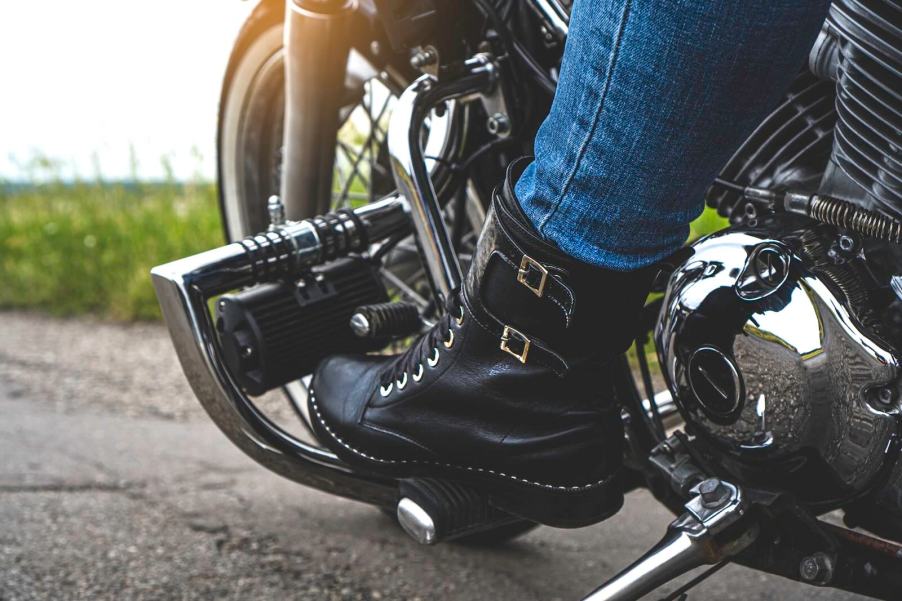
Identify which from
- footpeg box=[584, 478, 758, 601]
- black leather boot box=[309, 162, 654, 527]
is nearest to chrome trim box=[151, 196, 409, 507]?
black leather boot box=[309, 162, 654, 527]

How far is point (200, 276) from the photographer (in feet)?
3.50

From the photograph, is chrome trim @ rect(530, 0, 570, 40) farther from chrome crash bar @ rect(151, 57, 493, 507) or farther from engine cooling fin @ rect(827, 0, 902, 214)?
engine cooling fin @ rect(827, 0, 902, 214)

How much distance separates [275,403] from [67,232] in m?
1.31

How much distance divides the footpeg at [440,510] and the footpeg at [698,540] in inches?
6.1

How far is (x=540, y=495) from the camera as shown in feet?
2.95

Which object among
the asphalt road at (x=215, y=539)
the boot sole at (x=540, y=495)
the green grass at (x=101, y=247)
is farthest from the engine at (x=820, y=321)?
Answer: the green grass at (x=101, y=247)

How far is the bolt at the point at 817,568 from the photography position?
0.84m

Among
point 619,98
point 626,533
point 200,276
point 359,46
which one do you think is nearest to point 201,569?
point 200,276

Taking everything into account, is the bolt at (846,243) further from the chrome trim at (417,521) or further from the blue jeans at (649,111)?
the chrome trim at (417,521)

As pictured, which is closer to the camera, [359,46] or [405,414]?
[405,414]

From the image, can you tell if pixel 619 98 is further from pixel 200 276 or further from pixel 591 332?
pixel 200 276

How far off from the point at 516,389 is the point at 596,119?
27 cm

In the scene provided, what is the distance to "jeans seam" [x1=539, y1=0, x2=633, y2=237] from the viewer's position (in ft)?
2.24

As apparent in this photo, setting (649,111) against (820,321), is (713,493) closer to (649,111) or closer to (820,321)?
(820,321)
